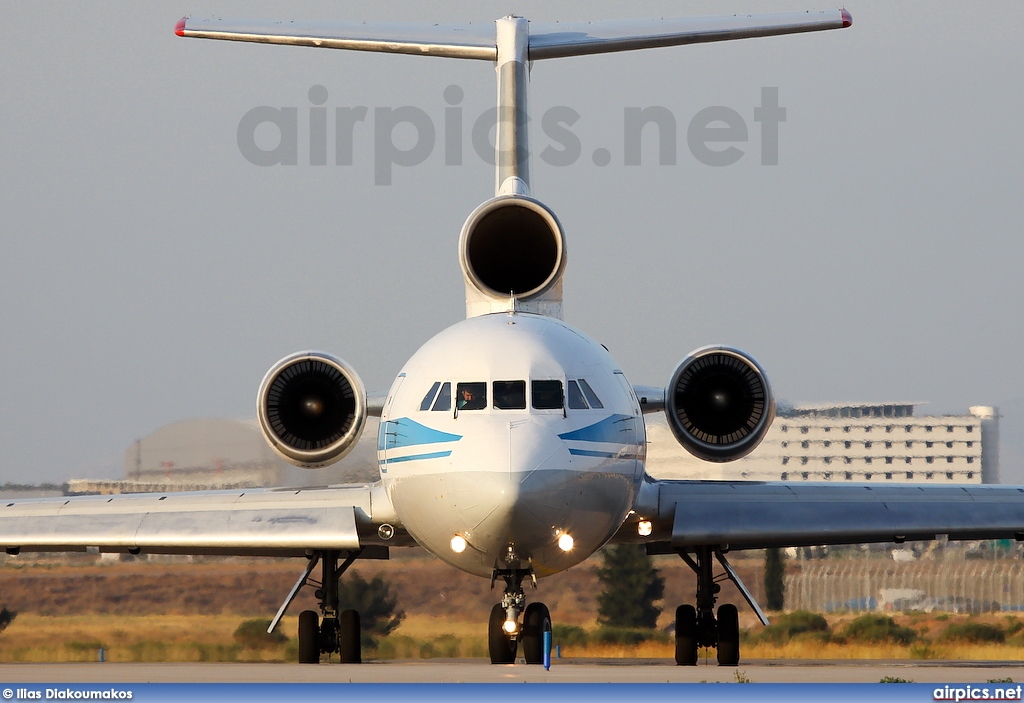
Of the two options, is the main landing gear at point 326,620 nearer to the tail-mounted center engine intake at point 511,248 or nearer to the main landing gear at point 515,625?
the main landing gear at point 515,625

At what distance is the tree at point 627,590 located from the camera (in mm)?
26703

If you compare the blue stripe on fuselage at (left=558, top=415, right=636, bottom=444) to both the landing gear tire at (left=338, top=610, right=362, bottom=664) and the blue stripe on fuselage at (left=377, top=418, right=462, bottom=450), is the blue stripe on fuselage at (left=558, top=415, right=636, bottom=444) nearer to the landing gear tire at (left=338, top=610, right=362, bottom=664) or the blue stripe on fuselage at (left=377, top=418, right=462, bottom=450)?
the blue stripe on fuselage at (left=377, top=418, right=462, bottom=450)

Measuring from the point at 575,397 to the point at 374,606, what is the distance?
1169cm

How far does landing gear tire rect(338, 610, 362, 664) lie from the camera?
21719mm

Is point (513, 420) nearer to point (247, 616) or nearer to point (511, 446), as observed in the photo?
point (511, 446)

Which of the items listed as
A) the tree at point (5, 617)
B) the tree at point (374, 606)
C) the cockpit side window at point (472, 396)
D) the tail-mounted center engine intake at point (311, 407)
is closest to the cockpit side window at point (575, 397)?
the cockpit side window at point (472, 396)

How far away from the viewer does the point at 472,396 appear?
629 inches

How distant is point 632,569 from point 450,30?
9.53m

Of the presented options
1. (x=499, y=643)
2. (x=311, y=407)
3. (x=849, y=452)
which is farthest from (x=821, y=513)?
(x=849, y=452)

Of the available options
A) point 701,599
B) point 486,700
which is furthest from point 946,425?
point 486,700

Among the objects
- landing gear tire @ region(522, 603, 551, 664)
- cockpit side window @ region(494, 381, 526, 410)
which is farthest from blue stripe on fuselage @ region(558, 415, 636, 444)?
landing gear tire @ region(522, 603, 551, 664)

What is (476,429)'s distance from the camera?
15633mm

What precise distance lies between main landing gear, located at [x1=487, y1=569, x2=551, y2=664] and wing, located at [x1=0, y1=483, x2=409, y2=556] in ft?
6.92

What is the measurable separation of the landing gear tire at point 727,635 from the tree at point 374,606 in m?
7.11
